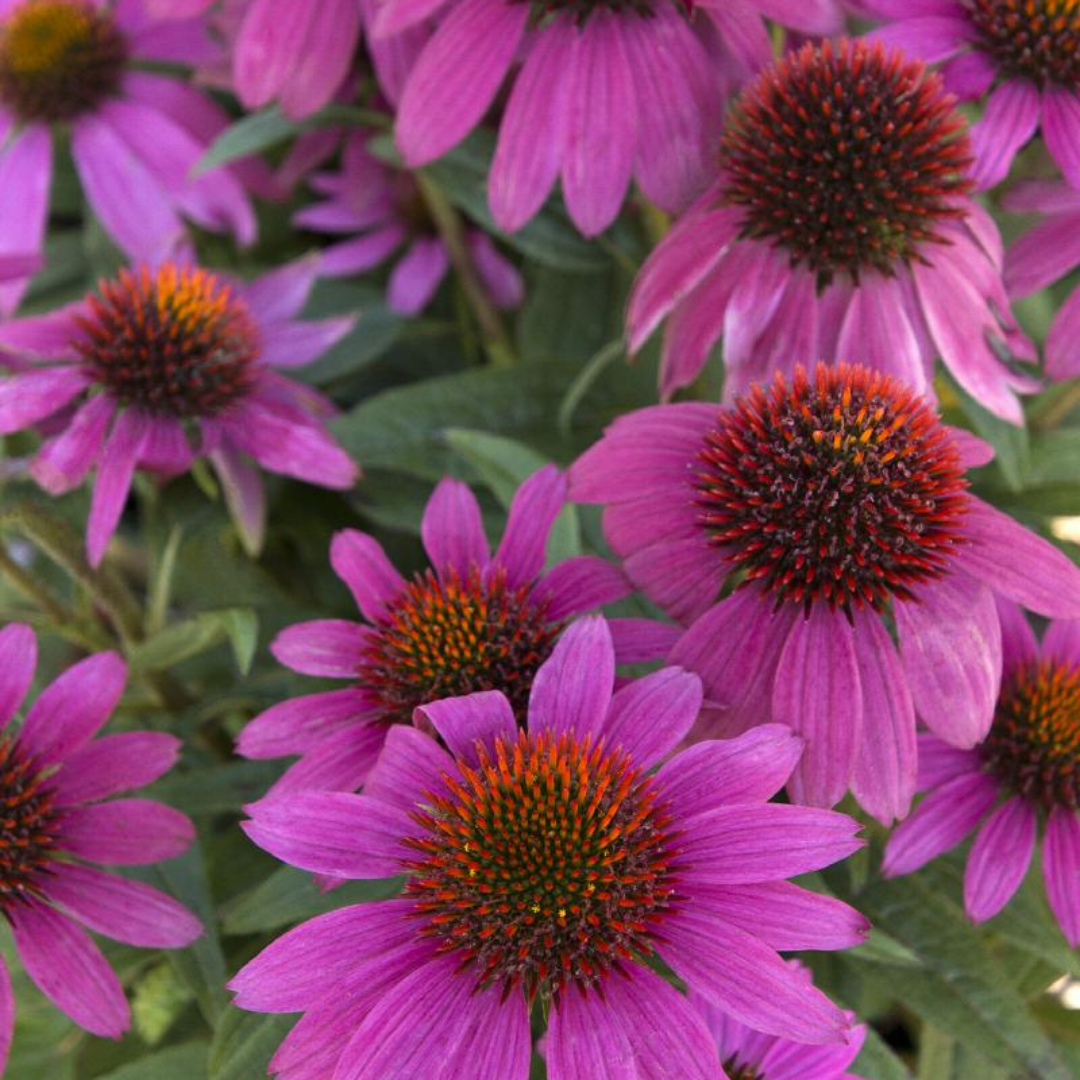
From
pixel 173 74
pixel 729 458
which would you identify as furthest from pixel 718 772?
pixel 173 74

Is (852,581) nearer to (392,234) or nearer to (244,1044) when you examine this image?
(244,1044)

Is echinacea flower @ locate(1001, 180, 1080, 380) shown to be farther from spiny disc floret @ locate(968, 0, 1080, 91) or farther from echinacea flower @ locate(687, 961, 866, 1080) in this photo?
echinacea flower @ locate(687, 961, 866, 1080)

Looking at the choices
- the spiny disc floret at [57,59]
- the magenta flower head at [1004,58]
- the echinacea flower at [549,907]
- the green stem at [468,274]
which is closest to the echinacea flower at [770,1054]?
the echinacea flower at [549,907]

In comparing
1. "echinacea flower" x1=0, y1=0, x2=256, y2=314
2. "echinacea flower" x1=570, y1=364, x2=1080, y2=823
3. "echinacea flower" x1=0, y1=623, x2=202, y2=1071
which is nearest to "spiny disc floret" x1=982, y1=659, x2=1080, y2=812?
"echinacea flower" x1=570, y1=364, x2=1080, y2=823

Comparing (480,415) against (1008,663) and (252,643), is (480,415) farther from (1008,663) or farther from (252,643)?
(1008,663)

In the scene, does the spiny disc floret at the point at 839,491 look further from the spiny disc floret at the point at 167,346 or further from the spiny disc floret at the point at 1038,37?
the spiny disc floret at the point at 167,346
